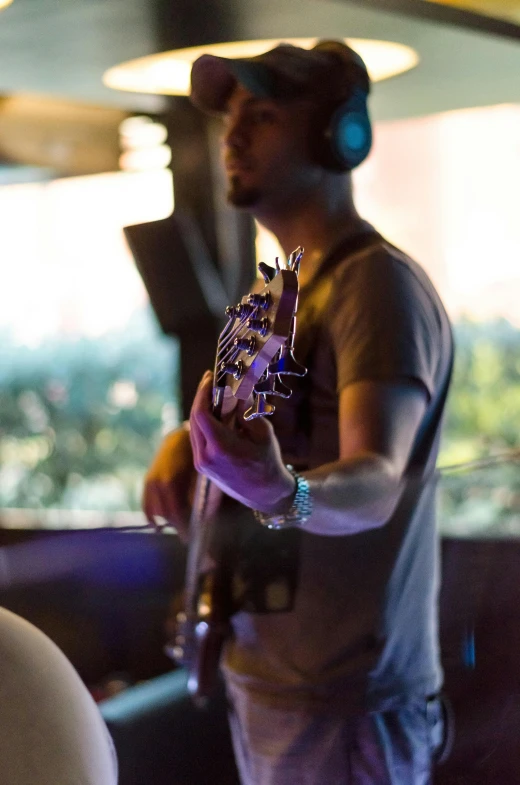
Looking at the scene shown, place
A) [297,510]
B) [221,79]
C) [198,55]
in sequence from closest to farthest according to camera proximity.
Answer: [297,510] → [221,79] → [198,55]

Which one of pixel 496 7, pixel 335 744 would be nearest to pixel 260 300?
pixel 335 744

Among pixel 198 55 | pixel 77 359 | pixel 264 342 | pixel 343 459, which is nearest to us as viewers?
pixel 264 342

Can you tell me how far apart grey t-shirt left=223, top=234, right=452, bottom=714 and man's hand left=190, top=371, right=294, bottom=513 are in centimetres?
25

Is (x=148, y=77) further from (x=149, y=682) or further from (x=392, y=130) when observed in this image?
(x=149, y=682)

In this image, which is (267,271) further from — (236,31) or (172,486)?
(236,31)

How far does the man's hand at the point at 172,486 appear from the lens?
1.36m

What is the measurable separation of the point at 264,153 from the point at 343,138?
0.11 meters

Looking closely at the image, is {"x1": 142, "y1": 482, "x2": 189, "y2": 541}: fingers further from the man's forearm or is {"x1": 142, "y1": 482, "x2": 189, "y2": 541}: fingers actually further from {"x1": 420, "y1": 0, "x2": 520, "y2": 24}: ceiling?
{"x1": 420, "y1": 0, "x2": 520, "y2": 24}: ceiling

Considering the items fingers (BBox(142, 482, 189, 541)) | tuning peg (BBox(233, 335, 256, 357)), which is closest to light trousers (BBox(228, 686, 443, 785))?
fingers (BBox(142, 482, 189, 541))

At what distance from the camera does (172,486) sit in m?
1.36

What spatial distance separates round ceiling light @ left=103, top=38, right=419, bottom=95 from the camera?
182 centimetres

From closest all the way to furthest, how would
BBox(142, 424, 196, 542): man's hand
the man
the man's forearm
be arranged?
the man's forearm, the man, BBox(142, 424, 196, 542): man's hand

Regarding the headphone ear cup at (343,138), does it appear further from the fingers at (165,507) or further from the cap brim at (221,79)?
the fingers at (165,507)

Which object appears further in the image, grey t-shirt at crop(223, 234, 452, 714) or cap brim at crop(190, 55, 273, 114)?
cap brim at crop(190, 55, 273, 114)
